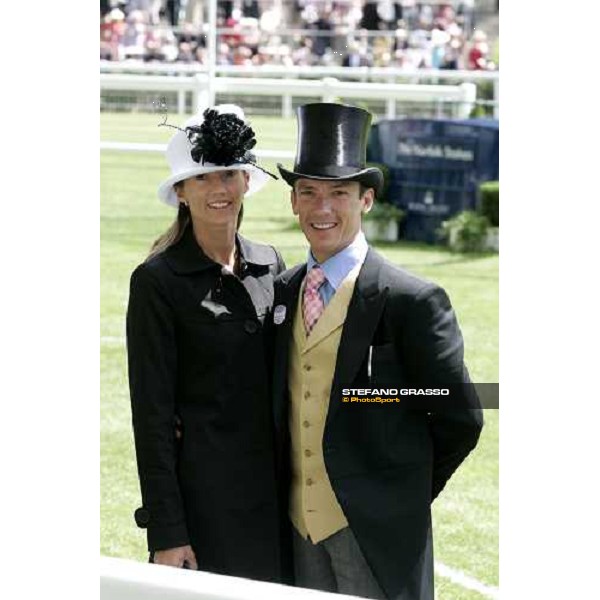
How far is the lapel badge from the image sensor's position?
2.84 metres

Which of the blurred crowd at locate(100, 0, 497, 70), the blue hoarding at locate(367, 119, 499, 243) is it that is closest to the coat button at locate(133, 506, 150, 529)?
the blue hoarding at locate(367, 119, 499, 243)

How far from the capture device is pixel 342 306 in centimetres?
279

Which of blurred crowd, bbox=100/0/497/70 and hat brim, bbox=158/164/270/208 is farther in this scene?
blurred crowd, bbox=100/0/497/70

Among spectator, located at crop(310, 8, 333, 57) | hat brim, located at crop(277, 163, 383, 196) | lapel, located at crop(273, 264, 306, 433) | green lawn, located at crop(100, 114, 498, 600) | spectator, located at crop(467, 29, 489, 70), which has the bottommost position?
green lawn, located at crop(100, 114, 498, 600)

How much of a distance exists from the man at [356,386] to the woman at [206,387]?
0.21ft

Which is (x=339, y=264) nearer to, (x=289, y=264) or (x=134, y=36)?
(x=289, y=264)

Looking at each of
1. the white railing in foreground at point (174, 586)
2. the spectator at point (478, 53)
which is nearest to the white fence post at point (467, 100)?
the spectator at point (478, 53)

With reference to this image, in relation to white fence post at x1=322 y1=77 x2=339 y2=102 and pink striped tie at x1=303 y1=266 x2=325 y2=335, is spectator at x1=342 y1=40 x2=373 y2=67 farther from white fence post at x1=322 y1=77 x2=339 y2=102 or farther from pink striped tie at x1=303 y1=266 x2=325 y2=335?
pink striped tie at x1=303 y1=266 x2=325 y2=335

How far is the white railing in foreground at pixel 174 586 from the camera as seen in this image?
1.88 metres

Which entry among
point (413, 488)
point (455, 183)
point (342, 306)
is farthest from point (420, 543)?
point (455, 183)

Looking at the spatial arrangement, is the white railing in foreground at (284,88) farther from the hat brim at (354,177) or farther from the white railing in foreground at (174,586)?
the white railing in foreground at (174,586)

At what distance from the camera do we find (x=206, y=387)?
9.39 ft
